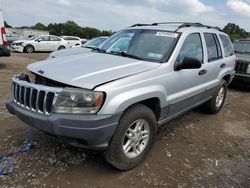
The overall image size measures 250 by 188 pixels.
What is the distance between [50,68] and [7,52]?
768 cm

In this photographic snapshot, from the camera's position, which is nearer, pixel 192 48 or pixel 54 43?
pixel 192 48

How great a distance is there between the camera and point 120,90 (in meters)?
2.82

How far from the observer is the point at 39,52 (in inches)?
766

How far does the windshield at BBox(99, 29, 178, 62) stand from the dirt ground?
1.41 metres

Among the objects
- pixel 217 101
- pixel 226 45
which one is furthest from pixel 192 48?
pixel 217 101

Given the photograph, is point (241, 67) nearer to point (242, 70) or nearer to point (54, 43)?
point (242, 70)

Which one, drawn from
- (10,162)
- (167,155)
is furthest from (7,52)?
(167,155)

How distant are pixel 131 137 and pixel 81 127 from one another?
78 centimetres

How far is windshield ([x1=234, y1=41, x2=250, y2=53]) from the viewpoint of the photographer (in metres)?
8.95

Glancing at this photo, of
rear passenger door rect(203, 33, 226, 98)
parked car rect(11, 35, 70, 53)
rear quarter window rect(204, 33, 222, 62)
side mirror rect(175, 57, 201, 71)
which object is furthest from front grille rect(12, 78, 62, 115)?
parked car rect(11, 35, 70, 53)

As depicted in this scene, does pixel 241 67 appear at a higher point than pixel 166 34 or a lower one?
lower

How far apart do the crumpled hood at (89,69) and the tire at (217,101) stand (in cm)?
245

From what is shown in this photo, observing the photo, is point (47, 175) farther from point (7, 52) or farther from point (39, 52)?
point (39, 52)

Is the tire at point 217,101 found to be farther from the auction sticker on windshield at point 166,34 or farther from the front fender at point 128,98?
the front fender at point 128,98
